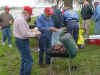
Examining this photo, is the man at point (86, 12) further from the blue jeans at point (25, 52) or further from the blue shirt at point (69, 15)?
the blue jeans at point (25, 52)

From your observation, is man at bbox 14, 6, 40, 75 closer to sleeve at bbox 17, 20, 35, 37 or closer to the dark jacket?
sleeve at bbox 17, 20, 35, 37

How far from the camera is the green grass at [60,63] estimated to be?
237 inches

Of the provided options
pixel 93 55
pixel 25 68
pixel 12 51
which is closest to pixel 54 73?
pixel 25 68

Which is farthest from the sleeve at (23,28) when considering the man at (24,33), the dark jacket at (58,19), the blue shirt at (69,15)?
the dark jacket at (58,19)

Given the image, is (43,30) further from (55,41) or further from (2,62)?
(2,62)

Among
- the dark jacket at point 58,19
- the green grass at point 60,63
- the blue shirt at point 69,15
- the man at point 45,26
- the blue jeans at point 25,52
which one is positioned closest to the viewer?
the blue jeans at point 25,52

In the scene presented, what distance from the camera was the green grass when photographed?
19.8 feet

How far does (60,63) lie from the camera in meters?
6.67

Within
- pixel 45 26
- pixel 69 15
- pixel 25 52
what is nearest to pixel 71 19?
pixel 69 15

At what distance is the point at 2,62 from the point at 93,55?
110 inches

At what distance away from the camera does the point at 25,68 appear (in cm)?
526

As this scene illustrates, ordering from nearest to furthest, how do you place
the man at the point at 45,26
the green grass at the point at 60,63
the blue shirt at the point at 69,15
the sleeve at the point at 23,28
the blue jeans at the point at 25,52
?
the sleeve at the point at 23,28, the blue jeans at the point at 25,52, the man at the point at 45,26, the green grass at the point at 60,63, the blue shirt at the point at 69,15

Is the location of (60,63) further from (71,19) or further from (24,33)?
(24,33)

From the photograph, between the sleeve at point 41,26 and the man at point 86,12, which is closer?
the sleeve at point 41,26
